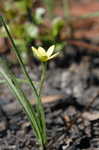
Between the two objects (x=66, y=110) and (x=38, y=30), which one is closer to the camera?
(x=66, y=110)

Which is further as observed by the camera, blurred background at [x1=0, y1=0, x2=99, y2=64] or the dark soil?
blurred background at [x1=0, y1=0, x2=99, y2=64]

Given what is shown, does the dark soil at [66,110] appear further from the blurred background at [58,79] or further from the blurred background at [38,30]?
the blurred background at [38,30]

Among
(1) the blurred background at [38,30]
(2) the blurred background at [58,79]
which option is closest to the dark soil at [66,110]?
(2) the blurred background at [58,79]

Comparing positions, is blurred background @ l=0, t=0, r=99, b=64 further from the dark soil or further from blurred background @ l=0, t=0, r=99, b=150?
the dark soil

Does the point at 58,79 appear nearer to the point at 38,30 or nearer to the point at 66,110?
the point at 38,30

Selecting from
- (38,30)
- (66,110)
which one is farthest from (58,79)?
(66,110)

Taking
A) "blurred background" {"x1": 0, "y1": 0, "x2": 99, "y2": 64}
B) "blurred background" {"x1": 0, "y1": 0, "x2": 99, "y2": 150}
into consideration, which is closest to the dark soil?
"blurred background" {"x1": 0, "y1": 0, "x2": 99, "y2": 150}

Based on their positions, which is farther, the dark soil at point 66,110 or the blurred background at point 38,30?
the blurred background at point 38,30

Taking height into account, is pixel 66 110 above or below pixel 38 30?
below

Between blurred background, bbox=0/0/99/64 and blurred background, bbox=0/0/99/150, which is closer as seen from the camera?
blurred background, bbox=0/0/99/150
